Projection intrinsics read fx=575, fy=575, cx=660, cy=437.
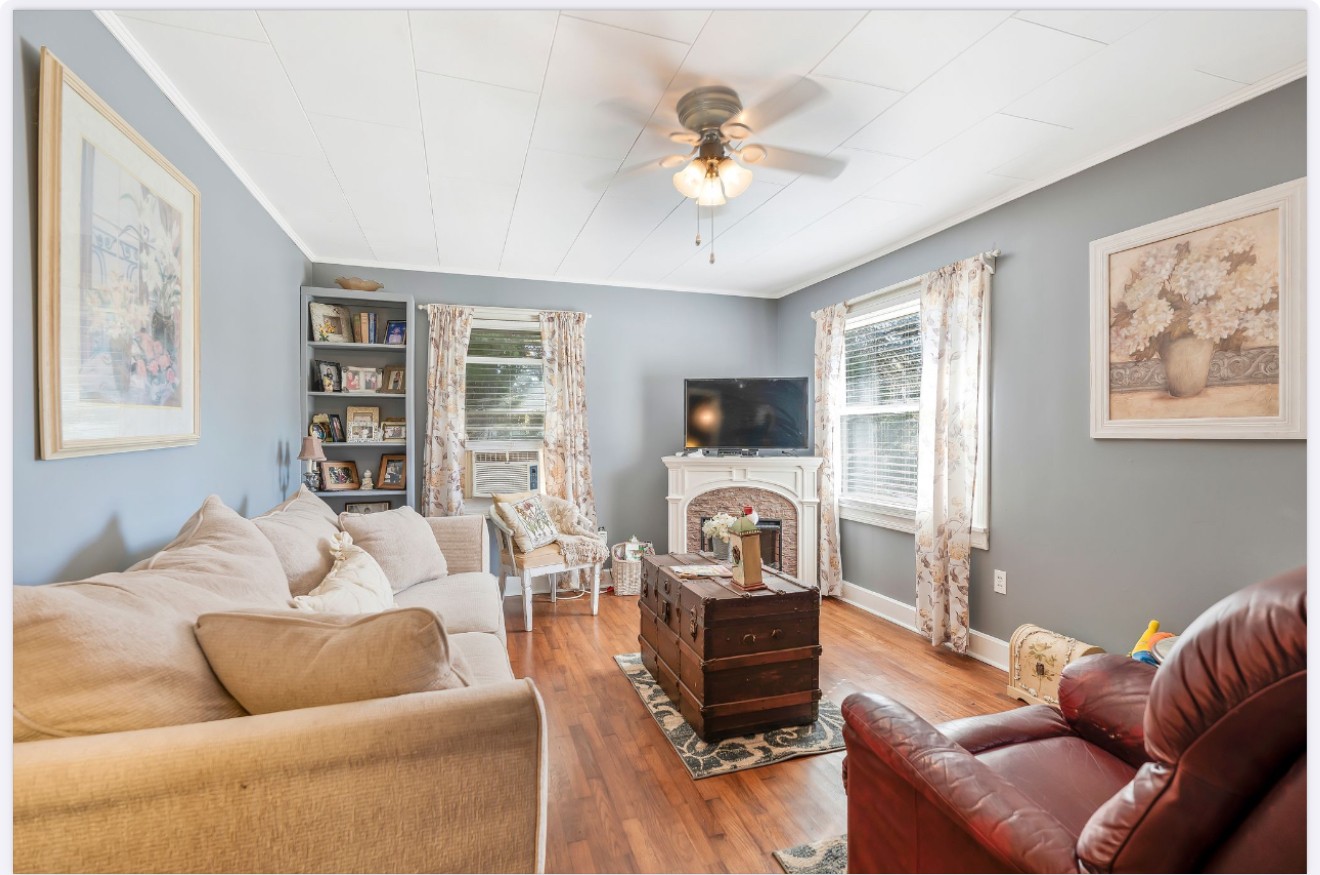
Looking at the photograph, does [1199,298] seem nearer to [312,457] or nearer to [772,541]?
[772,541]

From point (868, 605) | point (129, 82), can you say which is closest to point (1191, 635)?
point (129, 82)

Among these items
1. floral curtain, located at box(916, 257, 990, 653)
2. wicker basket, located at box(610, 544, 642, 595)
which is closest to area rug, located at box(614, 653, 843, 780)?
floral curtain, located at box(916, 257, 990, 653)

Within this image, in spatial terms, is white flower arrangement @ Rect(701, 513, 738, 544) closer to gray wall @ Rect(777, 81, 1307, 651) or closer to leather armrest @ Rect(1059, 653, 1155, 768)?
leather armrest @ Rect(1059, 653, 1155, 768)

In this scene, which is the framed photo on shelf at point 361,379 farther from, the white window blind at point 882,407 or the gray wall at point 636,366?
the white window blind at point 882,407

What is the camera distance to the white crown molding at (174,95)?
65.2 inches

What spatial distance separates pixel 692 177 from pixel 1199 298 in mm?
2032

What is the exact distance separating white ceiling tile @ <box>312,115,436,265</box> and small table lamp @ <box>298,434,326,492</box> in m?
1.33

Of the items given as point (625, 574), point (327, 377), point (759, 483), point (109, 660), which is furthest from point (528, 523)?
point (109, 660)

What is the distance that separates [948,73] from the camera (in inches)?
76.2

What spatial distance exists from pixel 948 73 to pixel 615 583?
377 cm

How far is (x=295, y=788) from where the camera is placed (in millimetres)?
961

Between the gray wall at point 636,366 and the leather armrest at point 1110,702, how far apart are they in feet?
11.5

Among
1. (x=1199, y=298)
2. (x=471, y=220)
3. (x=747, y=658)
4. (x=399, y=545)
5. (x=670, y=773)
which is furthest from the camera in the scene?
(x=471, y=220)

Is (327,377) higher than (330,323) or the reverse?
the reverse
